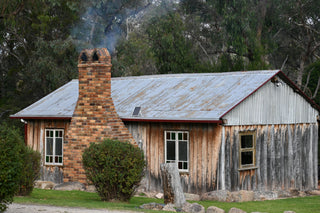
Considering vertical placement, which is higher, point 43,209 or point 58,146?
point 58,146

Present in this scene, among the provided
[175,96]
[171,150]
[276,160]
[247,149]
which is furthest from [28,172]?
[276,160]

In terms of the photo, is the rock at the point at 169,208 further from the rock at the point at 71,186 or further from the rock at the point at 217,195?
the rock at the point at 71,186

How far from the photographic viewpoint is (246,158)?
19.6m

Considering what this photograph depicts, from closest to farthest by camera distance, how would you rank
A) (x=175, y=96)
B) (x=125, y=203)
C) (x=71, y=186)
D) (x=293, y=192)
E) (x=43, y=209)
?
(x=43, y=209)
(x=125, y=203)
(x=71, y=186)
(x=293, y=192)
(x=175, y=96)

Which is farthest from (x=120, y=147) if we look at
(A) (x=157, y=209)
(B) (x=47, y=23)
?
(B) (x=47, y=23)

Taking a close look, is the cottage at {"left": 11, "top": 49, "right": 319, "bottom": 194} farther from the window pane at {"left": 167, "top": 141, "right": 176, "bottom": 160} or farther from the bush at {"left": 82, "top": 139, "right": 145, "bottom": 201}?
the bush at {"left": 82, "top": 139, "right": 145, "bottom": 201}

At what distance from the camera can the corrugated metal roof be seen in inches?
758

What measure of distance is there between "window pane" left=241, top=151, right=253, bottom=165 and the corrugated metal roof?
6.17 ft

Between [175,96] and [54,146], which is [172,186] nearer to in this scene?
[175,96]

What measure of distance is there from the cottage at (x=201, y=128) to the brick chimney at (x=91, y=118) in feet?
0.11

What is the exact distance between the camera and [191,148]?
754 inches

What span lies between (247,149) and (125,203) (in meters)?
5.61

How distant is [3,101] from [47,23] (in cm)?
706

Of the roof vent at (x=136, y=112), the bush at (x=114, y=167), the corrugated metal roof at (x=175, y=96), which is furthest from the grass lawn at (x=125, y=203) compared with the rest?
the roof vent at (x=136, y=112)
